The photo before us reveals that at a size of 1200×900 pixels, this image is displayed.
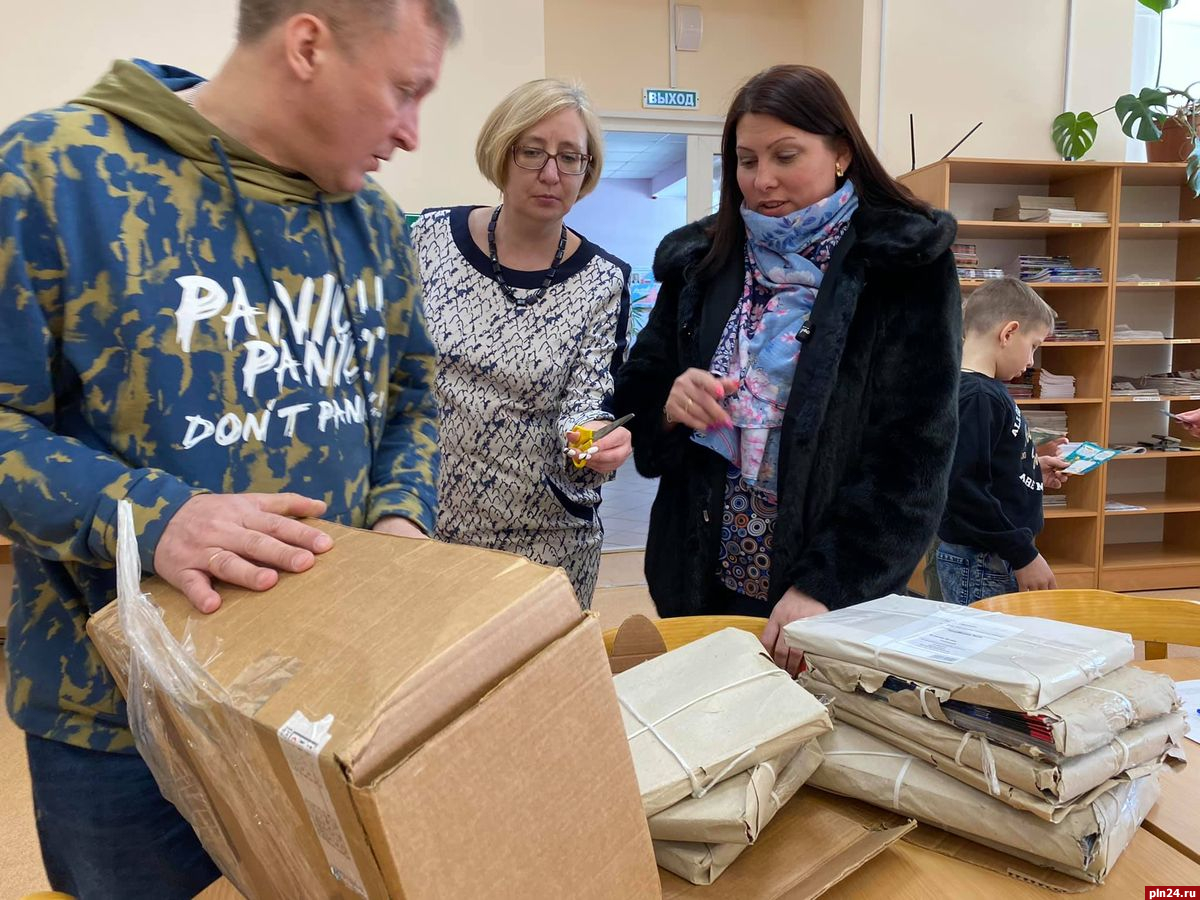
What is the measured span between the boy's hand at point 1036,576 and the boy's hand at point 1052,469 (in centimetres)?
48

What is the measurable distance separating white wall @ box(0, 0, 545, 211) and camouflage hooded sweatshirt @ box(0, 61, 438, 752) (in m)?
2.85

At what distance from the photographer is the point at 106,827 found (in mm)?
813

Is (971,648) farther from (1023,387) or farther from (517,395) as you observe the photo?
(1023,387)

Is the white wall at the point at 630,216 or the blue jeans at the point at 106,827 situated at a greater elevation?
the white wall at the point at 630,216

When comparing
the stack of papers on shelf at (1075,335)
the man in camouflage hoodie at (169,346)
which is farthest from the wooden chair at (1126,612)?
the stack of papers on shelf at (1075,335)

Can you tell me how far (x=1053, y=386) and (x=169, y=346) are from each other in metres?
4.78

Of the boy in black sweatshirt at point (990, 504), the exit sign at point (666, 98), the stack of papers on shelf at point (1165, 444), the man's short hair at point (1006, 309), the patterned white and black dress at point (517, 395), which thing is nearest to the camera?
the patterned white and black dress at point (517, 395)

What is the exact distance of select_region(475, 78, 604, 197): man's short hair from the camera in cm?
167

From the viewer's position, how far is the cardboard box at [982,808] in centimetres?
77

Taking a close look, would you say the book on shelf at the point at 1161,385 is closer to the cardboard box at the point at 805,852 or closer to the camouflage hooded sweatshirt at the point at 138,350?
the cardboard box at the point at 805,852

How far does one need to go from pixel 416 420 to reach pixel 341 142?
0.36 metres

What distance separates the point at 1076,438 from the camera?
15.4ft

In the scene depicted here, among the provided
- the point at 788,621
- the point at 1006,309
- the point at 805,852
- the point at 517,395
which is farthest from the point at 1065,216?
the point at 805,852

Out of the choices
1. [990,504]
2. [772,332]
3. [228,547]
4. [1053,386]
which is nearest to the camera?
[228,547]
